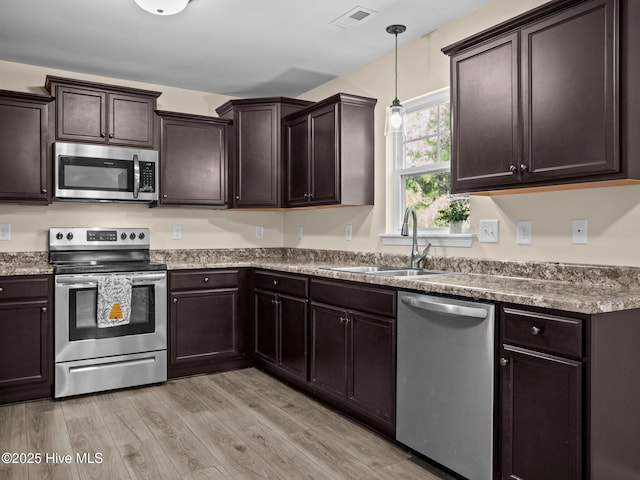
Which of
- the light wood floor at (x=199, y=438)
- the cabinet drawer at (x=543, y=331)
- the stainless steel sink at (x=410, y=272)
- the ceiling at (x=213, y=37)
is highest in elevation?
the ceiling at (x=213, y=37)

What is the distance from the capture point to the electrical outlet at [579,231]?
238 centimetres

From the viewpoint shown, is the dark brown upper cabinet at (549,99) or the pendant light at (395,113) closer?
the dark brown upper cabinet at (549,99)

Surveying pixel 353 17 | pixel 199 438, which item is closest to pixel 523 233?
pixel 353 17

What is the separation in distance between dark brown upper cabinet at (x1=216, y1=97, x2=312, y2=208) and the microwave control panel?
66 cm

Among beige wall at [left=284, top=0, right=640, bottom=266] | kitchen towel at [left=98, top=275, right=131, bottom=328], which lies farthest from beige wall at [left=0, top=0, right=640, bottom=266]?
kitchen towel at [left=98, top=275, right=131, bottom=328]

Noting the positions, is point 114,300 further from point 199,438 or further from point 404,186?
point 404,186

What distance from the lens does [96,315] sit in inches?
138

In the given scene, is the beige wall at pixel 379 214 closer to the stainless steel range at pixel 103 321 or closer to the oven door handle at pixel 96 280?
the stainless steel range at pixel 103 321

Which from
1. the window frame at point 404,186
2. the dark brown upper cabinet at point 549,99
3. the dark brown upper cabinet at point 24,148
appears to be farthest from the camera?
the dark brown upper cabinet at point 24,148

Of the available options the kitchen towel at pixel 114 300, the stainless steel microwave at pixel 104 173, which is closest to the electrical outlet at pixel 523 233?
the kitchen towel at pixel 114 300

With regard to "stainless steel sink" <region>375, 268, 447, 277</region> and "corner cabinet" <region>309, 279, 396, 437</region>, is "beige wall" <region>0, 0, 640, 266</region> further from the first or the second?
"corner cabinet" <region>309, 279, 396, 437</region>

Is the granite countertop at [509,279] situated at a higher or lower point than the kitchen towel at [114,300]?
higher

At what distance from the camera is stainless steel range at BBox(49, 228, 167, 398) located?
3.42m

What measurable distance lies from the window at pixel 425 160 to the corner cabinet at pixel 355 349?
2.71ft
